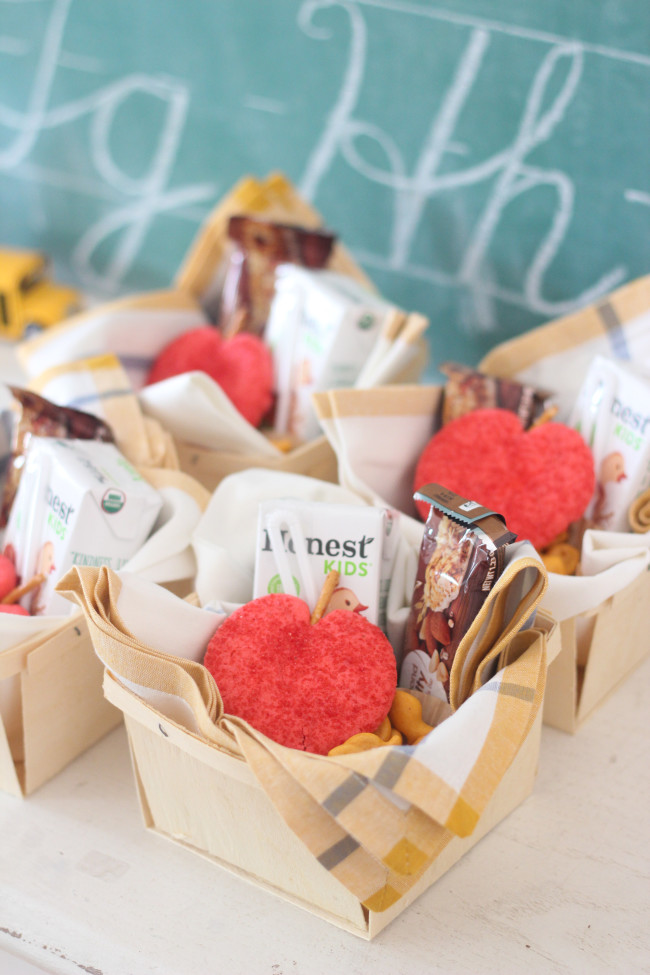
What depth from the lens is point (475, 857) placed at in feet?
2.27

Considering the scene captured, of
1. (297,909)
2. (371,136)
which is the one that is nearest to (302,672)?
(297,909)

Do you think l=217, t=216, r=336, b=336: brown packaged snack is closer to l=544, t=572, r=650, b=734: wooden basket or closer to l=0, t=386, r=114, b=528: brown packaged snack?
l=0, t=386, r=114, b=528: brown packaged snack

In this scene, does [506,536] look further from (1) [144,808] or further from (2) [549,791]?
(1) [144,808]

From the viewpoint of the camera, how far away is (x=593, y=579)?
73 cm

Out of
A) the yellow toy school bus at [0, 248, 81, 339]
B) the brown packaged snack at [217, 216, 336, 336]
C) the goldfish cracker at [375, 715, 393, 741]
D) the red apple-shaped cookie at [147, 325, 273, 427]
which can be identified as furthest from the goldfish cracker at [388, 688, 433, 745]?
the yellow toy school bus at [0, 248, 81, 339]

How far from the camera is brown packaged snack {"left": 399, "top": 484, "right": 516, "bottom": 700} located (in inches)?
25.4

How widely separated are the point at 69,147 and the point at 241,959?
1.32m

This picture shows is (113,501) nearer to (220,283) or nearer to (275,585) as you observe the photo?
(275,585)

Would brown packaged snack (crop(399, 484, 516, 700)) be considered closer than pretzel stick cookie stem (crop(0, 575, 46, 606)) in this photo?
Yes

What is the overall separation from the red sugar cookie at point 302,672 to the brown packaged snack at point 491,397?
348 mm

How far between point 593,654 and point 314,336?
508 millimetres

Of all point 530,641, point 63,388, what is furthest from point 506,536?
point 63,388

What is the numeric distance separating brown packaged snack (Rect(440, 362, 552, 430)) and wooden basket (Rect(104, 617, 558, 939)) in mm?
335

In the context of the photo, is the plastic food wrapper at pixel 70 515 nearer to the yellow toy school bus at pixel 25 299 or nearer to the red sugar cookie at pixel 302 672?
the red sugar cookie at pixel 302 672
